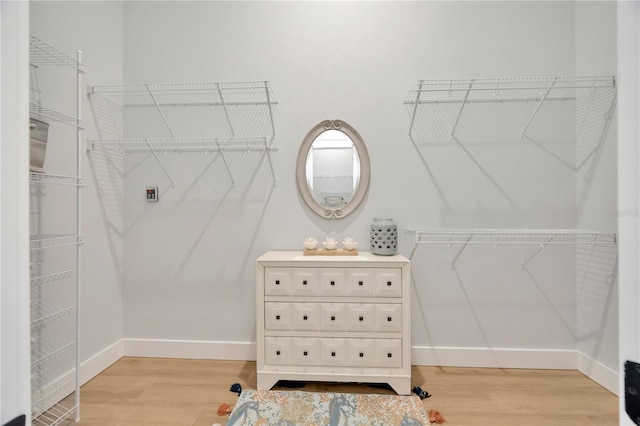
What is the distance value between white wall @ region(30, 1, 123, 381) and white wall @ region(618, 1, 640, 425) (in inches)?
90.7

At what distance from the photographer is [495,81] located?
7.48ft

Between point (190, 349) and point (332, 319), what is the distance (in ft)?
3.83

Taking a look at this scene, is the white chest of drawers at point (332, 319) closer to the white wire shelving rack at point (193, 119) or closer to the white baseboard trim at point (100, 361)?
the white wire shelving rack at point (193, 119)

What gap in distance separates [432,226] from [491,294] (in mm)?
627

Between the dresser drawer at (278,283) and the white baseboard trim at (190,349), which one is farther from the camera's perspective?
the white baseboard trim at (190,349)

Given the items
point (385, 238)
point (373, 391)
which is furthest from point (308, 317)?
point (385, 238)

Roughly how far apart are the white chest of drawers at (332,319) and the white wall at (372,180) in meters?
0.43

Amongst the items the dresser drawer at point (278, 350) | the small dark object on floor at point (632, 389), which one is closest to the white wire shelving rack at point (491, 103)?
the dresser drawer at point (278, 350)

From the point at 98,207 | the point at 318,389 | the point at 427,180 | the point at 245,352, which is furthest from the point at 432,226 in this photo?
the point at 98,207

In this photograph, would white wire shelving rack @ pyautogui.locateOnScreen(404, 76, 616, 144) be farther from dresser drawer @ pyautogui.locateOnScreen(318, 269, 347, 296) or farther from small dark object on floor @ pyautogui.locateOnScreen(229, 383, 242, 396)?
small dark object on floor @ pyautogui.locateOnScreen(229, 383, 242, 396)

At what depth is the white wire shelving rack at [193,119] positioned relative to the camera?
2.39m

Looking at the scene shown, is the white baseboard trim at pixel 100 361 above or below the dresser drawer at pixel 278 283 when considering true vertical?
below
